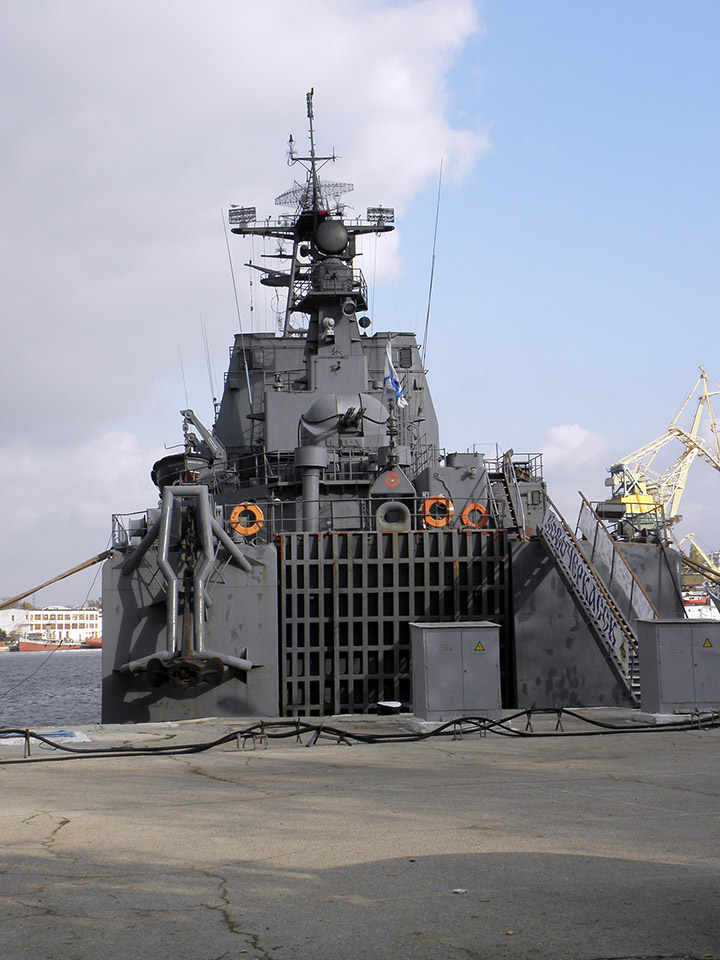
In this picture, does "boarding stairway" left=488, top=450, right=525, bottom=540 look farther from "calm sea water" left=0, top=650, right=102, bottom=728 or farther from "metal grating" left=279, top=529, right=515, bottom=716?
"calm sea water" left=0, top=650, right=102, bottom=728

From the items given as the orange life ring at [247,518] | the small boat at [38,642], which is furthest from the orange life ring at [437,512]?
the small boat at [38,642]

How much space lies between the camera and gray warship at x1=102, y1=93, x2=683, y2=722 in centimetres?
2178

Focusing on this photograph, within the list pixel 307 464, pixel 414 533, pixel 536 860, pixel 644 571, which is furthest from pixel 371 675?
pixel 536 860

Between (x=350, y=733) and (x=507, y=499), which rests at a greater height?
(x=507, y=499)

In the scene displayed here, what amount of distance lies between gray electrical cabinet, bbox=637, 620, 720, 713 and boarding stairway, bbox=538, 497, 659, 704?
10.6ft

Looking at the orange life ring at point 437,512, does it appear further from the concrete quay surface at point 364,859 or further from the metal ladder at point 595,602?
the concrete quay surface at point 364,859

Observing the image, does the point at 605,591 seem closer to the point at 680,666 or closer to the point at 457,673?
the point at 680,666

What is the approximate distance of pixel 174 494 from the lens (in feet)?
74.4

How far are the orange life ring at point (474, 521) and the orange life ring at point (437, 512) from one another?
16.4 inches

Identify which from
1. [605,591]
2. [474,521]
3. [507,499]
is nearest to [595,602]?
[605,591]

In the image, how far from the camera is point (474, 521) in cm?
2600

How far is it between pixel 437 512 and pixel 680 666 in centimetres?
993

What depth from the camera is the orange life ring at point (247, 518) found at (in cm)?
2469

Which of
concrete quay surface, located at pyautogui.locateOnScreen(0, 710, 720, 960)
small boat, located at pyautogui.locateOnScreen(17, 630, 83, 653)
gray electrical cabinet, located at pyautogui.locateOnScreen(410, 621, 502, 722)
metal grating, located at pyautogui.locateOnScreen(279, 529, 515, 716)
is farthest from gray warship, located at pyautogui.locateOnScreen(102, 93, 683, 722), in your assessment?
small boat, located at pyautogui.locateOnScreen(17, 630, 83, 653)
